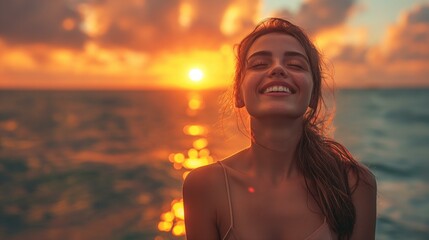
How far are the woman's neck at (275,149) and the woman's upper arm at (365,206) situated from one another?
435 millimetres

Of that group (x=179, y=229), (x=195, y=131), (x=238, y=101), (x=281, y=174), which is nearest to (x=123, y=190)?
(x=179, y=229)

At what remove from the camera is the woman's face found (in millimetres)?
2756

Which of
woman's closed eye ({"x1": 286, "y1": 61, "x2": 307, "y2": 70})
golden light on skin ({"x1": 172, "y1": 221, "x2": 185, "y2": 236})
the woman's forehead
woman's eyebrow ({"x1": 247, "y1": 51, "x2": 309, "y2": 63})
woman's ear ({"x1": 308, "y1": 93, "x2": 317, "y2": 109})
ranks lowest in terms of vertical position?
golden light on skin ({"x1": 172, "y1": 221, "x2": 185, "y2": 236})

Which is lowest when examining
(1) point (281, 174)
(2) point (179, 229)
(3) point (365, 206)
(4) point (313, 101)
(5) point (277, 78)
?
(2) point (179, 229)

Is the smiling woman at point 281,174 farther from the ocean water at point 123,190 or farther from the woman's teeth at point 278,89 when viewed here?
the ocean water at point 123,190

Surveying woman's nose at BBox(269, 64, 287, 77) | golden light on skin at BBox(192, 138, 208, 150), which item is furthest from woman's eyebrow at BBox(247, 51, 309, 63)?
golden light on skin at BBox(192, 138, 208, 150)

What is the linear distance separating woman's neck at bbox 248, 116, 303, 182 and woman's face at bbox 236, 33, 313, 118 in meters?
0.13

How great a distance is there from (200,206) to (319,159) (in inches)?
34.0

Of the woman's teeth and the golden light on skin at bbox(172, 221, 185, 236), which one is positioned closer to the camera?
the woman's teeth

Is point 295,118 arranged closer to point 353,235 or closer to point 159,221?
point 353,235

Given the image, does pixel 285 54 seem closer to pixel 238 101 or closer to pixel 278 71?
pixel 278 71

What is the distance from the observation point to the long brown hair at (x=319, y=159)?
2.87m

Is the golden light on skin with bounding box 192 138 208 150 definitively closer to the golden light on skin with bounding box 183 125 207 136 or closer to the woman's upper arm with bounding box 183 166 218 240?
the golden light on skin with bounding box 183 125 207 136

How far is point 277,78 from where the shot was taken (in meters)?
2.77
